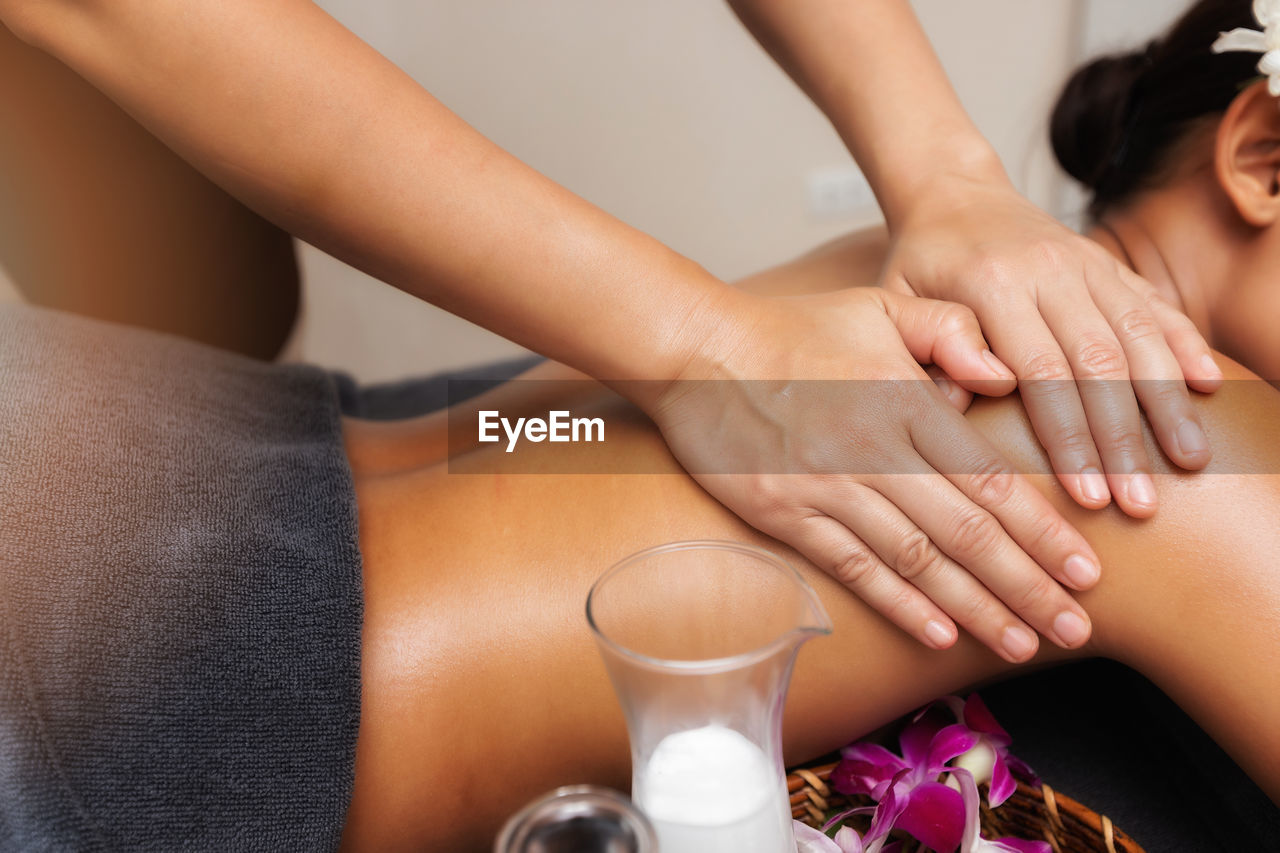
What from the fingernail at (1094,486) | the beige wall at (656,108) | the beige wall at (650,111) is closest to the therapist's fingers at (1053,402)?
the fingernail at (1094,486)

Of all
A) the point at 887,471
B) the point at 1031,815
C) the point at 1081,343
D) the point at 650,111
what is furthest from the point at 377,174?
the point at 650,111

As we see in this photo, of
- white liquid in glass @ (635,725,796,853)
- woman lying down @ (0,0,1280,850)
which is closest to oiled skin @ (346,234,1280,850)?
woman lying down @ (0,0,1280,850)

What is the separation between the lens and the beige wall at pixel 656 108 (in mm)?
2004

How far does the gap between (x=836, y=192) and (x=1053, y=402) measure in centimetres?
184

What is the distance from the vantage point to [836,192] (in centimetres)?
242

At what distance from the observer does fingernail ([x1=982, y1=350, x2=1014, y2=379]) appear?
0.70 metres

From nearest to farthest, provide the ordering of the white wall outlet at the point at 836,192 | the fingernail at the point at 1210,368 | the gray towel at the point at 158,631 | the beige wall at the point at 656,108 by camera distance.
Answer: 1. the gray towel at the point at 158,631
2. the fingernail at the point at 1210,368
3. the beige wall at the point at 656,108
4. the white wall outlet at the point at 836,192

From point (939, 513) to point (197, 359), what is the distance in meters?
0.67

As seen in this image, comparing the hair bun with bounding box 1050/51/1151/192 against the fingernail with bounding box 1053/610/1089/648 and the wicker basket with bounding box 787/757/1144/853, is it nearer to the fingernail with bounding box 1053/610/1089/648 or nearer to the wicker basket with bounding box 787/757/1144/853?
the fingernail with bounding box 1053/610/1089/648

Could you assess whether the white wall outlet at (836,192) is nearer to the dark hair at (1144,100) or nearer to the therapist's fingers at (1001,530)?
the dark hair at (1144,100)

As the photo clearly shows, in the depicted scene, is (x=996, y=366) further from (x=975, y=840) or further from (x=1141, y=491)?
(x=975, y=840)

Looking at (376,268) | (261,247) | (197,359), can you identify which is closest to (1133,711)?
(376,268)

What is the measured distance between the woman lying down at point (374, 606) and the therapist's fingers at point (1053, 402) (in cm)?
2

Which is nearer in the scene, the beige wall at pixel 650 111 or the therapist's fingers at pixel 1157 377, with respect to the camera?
the therapist's fingers at pixel 1157 377
